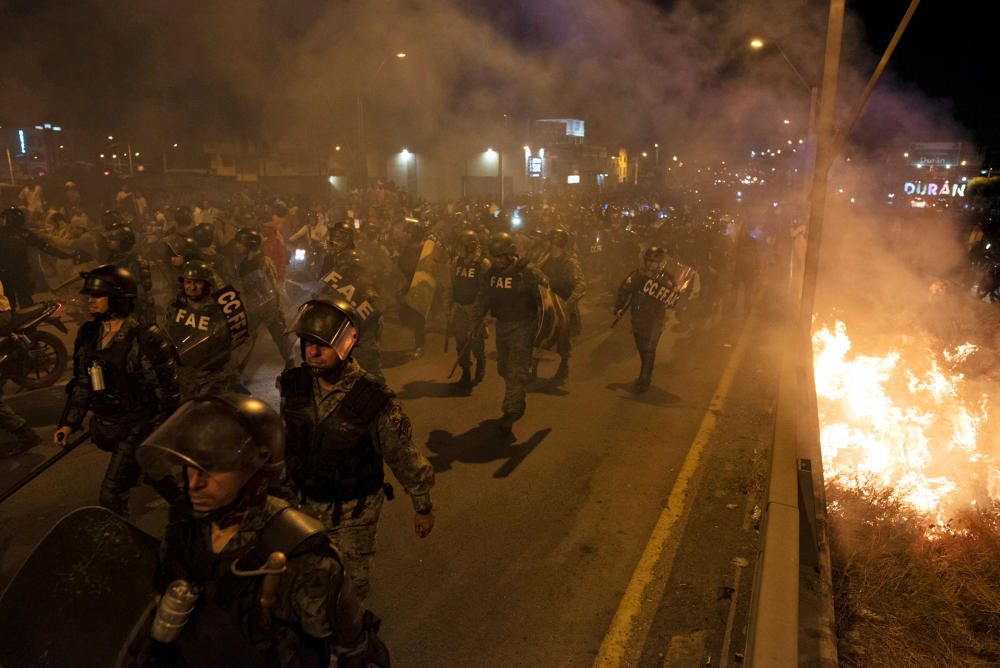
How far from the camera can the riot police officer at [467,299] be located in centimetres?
706

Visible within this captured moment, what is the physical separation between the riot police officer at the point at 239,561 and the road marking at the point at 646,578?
69.2 inches

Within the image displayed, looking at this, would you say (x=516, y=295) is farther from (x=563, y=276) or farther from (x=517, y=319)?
(x=563, y=276)

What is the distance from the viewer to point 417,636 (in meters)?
3.34

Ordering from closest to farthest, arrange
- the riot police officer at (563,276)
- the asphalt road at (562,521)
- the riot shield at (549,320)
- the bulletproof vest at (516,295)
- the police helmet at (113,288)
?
the asphalt road at (562,521), the police helmet at (113,288), the bulletproof vest at (516,295), the riot shield at (549,320), the riot police officer at (563,276)

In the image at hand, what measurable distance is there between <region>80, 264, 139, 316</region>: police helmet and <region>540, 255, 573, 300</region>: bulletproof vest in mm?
4511

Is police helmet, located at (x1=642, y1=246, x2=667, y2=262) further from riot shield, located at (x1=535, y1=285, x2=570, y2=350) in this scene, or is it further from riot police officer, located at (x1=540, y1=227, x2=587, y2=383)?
riot shield, located at (x1=535, y1=285, x2=570, y2=350)

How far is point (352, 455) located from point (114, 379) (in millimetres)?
1766

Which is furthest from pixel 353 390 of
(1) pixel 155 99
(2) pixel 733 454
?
(1) pixel 155 99

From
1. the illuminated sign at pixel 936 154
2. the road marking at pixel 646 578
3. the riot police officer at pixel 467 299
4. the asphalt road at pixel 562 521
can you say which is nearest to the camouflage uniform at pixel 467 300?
the riot police officer at pixel 467 299

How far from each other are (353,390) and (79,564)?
1.05 meters

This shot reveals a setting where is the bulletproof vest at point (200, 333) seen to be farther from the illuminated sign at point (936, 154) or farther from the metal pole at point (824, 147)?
the illuminated sign at point (936, 154)

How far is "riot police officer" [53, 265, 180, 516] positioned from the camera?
367 cm

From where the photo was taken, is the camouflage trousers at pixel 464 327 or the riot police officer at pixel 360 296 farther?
the camouflage trousers at pixel 464 327

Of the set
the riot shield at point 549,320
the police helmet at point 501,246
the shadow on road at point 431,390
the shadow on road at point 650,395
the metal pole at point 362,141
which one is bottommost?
the shadow on road at point 650,395
